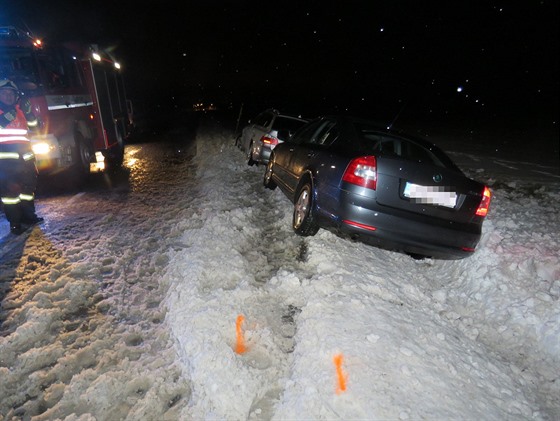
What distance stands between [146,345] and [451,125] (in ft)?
70.5

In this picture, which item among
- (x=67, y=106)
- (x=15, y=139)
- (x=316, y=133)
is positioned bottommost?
(x=316, y=133)

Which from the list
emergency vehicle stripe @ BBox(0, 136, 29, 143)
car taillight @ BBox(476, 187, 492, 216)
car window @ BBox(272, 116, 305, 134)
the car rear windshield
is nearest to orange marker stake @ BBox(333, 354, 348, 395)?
car taillight @ BBox(476, 187, 492, 216)

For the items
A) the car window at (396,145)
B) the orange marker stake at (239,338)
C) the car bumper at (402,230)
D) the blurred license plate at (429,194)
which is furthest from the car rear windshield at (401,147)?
the orange marker stake at (239,338)

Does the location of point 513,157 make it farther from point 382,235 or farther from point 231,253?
point 231,253

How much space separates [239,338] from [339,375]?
91cm

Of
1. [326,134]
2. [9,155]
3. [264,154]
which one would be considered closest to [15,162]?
[9,155]

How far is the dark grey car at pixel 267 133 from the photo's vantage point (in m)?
8.38

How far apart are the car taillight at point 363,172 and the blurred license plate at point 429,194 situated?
1.17 feet

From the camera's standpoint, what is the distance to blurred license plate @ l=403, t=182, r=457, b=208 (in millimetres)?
3855

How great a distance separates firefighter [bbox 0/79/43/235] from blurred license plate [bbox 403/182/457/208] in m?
5.19

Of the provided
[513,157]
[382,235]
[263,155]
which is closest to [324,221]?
[382,235]

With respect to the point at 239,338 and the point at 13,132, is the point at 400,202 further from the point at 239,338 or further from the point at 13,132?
the point at 13,132

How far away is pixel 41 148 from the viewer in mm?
7215

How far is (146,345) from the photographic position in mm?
3092
